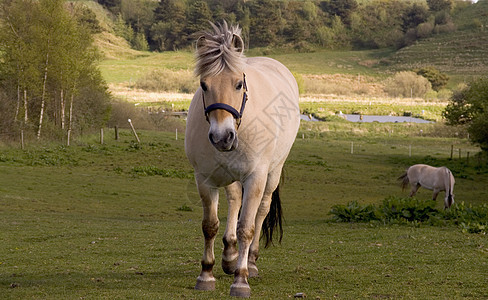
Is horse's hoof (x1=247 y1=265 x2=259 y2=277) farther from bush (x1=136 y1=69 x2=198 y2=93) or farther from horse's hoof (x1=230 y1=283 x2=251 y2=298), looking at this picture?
bush (x1=136 y1=69 x2=198 y2=93)

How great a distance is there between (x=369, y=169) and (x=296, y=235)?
20437 millimetres

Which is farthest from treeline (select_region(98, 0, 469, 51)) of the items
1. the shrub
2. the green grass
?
the shrub

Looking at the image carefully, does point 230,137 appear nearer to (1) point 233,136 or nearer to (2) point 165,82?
(1) point 233,136

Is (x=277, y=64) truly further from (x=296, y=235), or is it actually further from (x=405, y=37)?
(x=405, y=37)

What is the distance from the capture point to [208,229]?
20.7 feet

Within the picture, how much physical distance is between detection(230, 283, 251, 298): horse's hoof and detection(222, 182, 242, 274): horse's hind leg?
75 cm

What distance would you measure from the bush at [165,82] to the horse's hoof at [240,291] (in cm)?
8179

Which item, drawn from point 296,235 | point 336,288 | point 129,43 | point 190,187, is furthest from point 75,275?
point 129,43

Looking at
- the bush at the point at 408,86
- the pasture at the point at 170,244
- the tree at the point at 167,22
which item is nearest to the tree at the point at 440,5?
the tree at the point at 167,22

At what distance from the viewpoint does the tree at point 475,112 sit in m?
31.6

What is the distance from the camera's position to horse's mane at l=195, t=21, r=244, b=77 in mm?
5359

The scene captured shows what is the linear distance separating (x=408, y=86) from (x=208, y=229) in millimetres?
104113

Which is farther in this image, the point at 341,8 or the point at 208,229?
the point at 341,8

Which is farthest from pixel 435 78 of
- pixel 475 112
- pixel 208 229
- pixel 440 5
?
pixel 208 229
